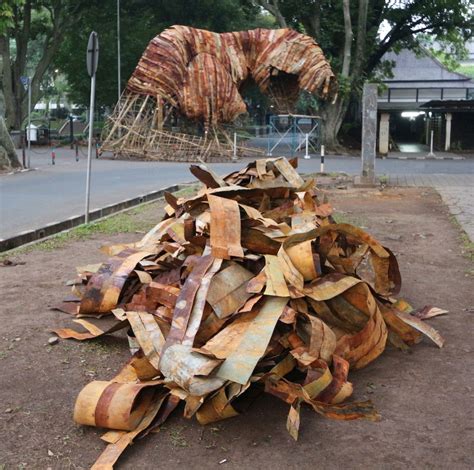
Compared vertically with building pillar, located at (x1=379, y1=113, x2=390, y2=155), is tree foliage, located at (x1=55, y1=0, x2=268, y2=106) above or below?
above

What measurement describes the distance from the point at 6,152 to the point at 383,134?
16811 mm

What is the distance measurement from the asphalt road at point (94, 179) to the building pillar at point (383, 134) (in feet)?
9.17

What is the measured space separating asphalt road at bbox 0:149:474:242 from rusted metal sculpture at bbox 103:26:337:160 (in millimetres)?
1409

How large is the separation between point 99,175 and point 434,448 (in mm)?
17685

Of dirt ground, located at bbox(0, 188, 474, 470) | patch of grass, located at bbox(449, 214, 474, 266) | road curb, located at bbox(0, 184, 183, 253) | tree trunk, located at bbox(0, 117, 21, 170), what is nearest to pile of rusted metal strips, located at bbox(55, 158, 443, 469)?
dirt ground, located at bbox(0, 188, 474, 470)

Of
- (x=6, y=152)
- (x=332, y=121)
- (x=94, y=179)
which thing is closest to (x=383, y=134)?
(x=332, y=121)

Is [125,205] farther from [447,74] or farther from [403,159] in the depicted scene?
[447,74]

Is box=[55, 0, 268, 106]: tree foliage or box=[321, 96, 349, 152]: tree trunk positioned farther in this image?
box=[55, 0, 268, 106]: tree foliage

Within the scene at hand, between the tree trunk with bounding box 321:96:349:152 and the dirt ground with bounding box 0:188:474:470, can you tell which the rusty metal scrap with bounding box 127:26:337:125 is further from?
the dirt ground with bounding box 0:188:474:470

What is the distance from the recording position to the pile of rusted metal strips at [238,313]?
391 centimetres

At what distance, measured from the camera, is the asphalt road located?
1291cm

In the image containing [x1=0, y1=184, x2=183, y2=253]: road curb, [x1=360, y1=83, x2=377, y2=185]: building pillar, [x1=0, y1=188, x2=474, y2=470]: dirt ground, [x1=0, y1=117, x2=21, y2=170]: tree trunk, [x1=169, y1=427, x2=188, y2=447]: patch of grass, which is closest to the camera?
[x1=0, y1=188, x2=474, y2=470]: dirt ground

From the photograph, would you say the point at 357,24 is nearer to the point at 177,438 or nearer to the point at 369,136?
the point at 369,136

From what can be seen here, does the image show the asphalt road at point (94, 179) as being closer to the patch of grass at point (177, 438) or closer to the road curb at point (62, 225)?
the road curb at point (62, 225)
